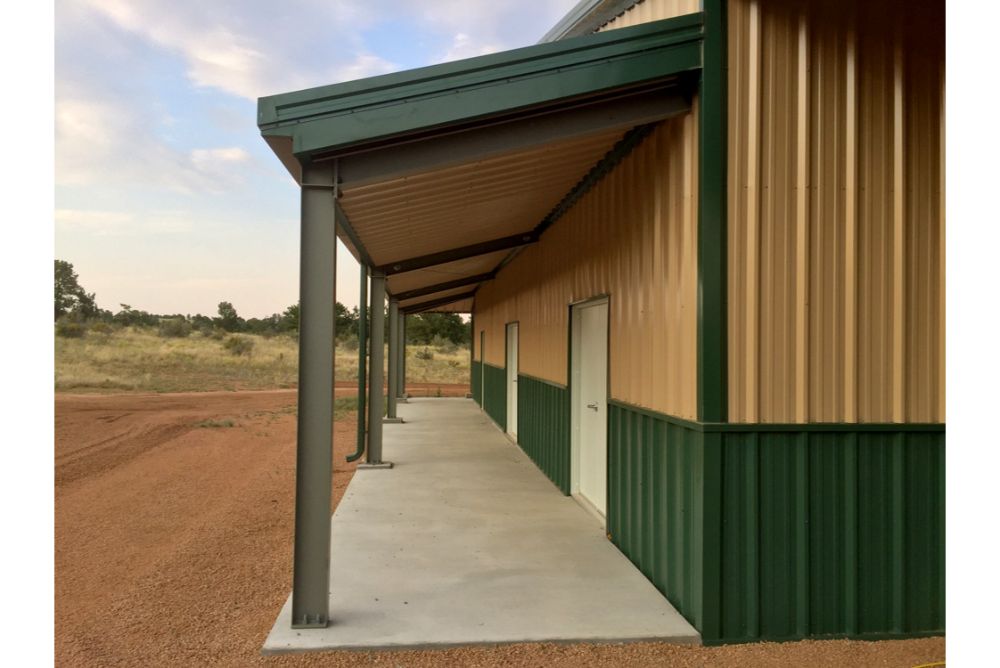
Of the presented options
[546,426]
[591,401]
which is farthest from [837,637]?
[546,426]

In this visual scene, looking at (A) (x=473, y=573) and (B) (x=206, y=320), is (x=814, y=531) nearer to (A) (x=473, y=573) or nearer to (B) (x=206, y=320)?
(A) (x=473, y=573)

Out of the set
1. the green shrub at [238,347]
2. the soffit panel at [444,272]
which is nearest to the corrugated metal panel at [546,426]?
the soffit panel at [444,272]

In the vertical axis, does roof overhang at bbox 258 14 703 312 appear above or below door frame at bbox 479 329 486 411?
above

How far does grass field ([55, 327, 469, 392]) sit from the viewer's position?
3166cm

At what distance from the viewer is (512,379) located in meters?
14.2

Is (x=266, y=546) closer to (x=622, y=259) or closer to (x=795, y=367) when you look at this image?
(x=622, y=259)

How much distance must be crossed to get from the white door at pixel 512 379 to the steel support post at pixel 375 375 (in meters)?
3.61

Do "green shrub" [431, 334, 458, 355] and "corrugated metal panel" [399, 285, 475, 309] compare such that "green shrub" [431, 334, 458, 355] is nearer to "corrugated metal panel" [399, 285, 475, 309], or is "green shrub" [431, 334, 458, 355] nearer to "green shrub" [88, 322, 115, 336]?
"green shrub" [88, 322, 115, 336]

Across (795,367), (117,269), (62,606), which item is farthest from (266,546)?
(117,269)

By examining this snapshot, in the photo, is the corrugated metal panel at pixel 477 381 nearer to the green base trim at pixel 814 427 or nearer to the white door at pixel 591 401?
the white door at pixel 591 401

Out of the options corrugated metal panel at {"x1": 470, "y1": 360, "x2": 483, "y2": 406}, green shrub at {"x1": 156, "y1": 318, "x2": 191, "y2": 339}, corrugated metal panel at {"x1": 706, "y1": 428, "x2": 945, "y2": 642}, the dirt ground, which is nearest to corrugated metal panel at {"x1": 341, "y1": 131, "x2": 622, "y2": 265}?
corrugated metal panel at {"x1": 706, "y1": 428, "x2": 945, "y2": 642}

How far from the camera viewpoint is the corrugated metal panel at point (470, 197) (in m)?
5.93

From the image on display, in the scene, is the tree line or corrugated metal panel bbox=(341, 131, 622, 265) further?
the tree line

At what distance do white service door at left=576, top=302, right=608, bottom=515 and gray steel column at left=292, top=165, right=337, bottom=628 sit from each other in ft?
9.99
